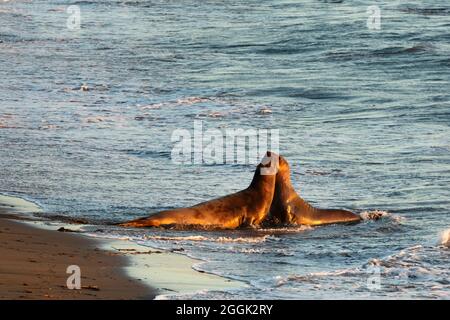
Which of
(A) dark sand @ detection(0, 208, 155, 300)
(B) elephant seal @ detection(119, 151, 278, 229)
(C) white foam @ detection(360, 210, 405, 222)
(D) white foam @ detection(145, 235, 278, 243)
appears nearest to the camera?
(A) dark sand @ detection(0, 208, 155, 300)

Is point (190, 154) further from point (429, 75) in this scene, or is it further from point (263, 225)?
point (429, 75)

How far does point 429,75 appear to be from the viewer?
20.1 metres

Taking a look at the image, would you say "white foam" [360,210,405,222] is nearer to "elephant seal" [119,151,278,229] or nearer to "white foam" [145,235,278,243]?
"elephant seal" [119,151,278,229]

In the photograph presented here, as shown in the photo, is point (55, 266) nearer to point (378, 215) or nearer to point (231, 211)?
point (231, 211)

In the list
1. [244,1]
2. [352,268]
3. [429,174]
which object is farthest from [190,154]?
[244,1]

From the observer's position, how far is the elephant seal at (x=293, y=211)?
10094 mm

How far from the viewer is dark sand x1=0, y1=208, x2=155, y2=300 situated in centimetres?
696

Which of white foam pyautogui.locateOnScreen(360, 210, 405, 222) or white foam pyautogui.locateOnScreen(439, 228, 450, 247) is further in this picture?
white foam pyautogui.locateOnScreen(360, 210, 405, 222)

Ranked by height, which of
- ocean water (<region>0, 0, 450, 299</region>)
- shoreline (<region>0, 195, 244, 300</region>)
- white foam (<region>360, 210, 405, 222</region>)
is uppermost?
ocean water (<region>0, 0, 450, 299</region>)

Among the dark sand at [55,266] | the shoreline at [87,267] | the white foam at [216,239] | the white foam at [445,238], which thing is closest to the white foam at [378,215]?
the white foam at [445,238]

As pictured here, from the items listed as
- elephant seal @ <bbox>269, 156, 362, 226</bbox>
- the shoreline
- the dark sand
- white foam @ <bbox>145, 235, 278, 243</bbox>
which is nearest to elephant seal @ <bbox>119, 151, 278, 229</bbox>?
elephant seal @ <bbox>269, 156, 362, 226</bbox>

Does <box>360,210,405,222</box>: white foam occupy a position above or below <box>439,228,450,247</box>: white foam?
above

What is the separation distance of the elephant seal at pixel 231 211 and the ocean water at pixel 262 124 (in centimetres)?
22

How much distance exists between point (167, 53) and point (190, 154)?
38.0 ft
